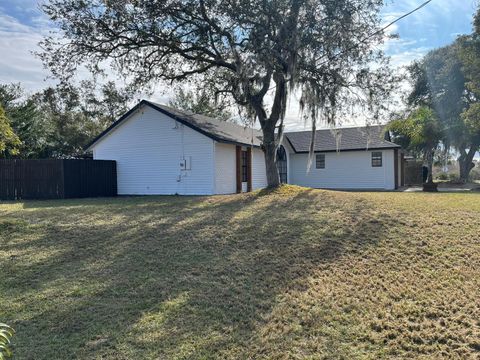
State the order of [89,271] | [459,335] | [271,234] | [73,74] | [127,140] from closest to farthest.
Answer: [459,335] → [89,271] → [271,234] → [73,74] → [127,140]

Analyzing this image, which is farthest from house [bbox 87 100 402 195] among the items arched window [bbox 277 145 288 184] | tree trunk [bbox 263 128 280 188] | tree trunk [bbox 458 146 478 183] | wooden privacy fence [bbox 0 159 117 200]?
tree trunk [bbox 458 146 478 183]

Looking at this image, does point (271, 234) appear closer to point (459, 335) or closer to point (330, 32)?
point (459, 335)

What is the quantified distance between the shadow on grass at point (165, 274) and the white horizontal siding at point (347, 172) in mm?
13908

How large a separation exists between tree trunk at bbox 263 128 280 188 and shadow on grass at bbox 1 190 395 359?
4.34 m

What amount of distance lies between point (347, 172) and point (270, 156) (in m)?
10.7

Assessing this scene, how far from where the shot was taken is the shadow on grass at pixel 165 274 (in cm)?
429

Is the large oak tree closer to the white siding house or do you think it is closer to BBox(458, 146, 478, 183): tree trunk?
the white siding house

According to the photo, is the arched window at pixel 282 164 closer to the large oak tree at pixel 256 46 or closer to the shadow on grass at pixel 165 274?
the large oak tree at pixel 256 46

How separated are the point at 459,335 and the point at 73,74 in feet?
48.7

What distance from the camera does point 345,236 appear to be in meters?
7.50

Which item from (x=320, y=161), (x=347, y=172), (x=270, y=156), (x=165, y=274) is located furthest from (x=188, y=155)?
(x=165, y=274)

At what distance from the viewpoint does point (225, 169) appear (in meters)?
18.1

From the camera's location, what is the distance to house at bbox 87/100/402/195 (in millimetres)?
17516

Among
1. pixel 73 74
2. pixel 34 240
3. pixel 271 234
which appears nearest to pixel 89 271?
pixel 34 240
